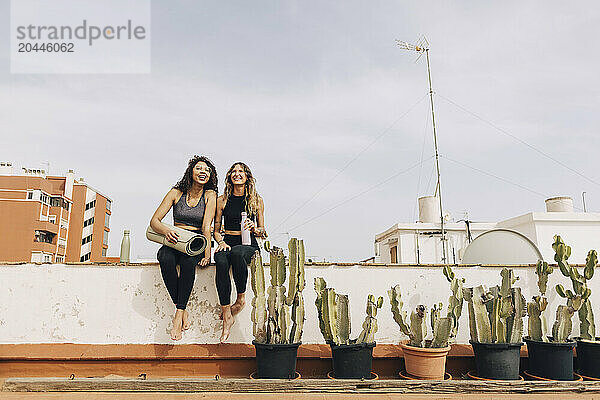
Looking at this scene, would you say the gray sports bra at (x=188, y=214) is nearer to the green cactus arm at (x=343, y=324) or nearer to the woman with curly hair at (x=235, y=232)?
the woman with curly hair at (x=235, y=232)

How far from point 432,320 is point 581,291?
1.38 meters

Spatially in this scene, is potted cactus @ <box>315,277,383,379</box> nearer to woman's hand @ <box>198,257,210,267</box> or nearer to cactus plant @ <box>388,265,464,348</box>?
cactus plant @ <box>388,265,464,348</box>

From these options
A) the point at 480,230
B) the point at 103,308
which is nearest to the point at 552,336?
the point at 103,308

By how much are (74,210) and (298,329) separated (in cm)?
4618

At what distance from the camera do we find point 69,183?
141 ft

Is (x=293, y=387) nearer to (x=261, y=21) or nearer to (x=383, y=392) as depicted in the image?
(x=383, y=392)

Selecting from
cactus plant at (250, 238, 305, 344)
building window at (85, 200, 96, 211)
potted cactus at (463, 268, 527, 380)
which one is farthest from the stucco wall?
building window at (85, 200, 96, 211)

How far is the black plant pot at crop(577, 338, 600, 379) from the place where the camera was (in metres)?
3.75

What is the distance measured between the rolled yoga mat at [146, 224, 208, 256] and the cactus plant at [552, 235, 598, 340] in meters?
3.27

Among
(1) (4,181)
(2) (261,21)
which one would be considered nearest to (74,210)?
(1) (4,181)

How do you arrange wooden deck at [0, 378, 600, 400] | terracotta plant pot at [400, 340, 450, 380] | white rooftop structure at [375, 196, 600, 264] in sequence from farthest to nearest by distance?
white rooftop structure at [375, 196, 600, 264] → terracotta plant pot at [400, 340, 450, 380] → wooden deck at [0, 378, 600, 400]

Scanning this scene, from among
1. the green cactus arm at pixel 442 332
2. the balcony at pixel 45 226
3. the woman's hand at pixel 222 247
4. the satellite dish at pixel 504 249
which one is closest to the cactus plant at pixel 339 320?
the green cactus arm at pixel 442 332

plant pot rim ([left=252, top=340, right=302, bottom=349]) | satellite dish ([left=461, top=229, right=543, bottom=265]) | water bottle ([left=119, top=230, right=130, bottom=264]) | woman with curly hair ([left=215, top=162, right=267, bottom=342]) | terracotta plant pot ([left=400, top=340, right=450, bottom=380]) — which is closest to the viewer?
plant pot rim ([left=252, top=340, right=302, bottom=349])

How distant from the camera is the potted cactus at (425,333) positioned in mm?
3674
